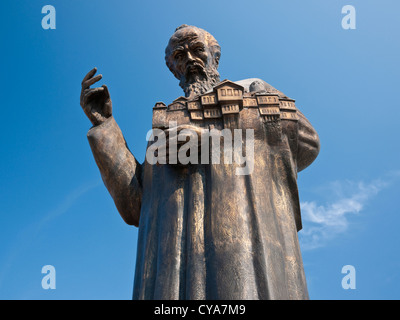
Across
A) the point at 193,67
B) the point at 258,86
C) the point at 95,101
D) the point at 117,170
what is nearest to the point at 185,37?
the point at 193,67

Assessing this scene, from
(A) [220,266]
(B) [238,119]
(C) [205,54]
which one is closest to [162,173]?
(B) [238,119]

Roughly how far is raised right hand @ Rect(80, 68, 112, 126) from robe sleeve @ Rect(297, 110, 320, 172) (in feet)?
8.11

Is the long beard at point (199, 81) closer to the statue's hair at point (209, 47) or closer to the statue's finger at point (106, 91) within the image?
the statue's hair at point (209, 47)

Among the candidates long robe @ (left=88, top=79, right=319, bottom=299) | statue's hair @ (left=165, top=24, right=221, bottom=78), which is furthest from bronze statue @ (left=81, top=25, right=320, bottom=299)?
statue's hair @ (left=165, top=24, right=221, bottom=78)

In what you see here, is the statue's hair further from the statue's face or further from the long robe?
the long robe

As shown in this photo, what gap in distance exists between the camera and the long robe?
525 cm

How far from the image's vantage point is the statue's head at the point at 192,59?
747 cm

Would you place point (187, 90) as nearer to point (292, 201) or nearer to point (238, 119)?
point (238, 119)

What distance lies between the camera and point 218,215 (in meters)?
5.60

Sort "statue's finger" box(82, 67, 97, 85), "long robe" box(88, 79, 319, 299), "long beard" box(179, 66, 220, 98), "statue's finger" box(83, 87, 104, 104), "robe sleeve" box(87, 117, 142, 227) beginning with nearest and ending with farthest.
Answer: "long robe" box(88, 79, 319, 299) → "robe sleeve" box(87, 117, 142, 227) → "statue's finger" box(83, 87, 104, 104) → "statue's finger" box(82, 67, 97, 85) → "long beard" box(179, 66, 220, 98)

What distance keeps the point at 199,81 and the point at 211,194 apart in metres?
2.26

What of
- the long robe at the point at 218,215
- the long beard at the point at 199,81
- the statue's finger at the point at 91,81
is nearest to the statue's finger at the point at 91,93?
the statue's finger at the point at 91,81

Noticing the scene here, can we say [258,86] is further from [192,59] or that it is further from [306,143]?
[192,59]

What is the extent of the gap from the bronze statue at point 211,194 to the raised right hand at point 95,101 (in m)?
0.01
